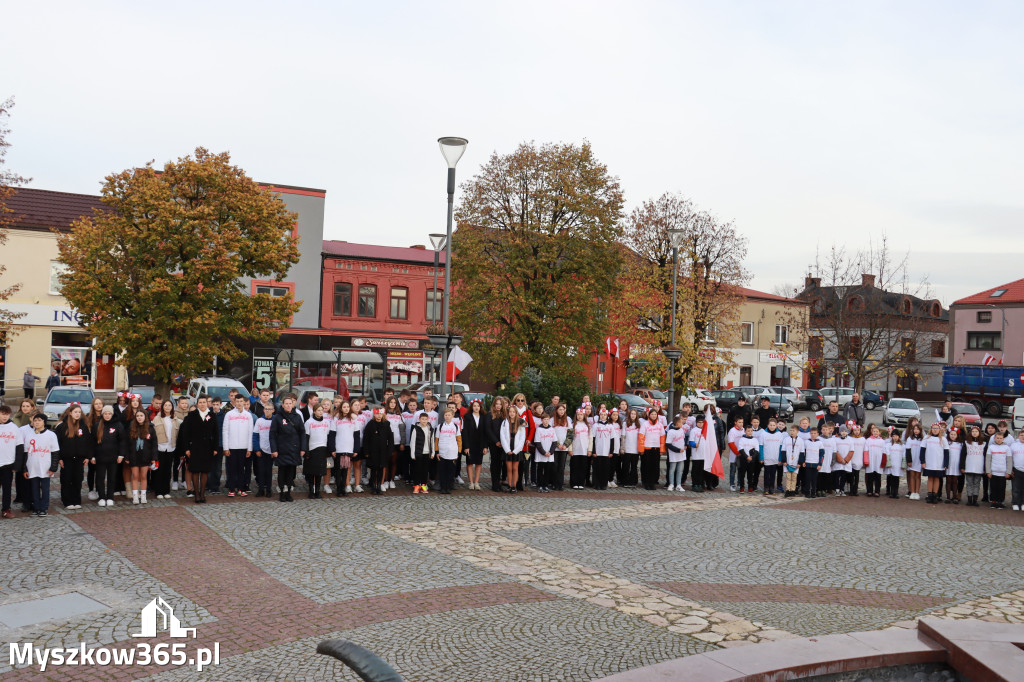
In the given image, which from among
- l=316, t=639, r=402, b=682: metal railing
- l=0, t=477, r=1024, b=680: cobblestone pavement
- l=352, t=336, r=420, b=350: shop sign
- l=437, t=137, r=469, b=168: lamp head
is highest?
l=437, t=137, r=469, b=168: lamp head

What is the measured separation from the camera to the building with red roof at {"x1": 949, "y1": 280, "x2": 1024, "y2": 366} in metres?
63.4

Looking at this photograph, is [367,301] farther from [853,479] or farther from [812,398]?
[853,479]

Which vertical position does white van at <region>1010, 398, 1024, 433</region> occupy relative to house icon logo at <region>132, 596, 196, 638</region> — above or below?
above

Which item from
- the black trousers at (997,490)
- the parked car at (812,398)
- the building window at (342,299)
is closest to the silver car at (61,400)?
the building window at (342,299)

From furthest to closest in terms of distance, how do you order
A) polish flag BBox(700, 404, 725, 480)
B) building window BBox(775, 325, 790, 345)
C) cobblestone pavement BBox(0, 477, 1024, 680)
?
1. building window BBox(775, 325, 790, 345)
2. polish flag BBox(700, 404, 725, 480)
3. cobblestone pavement BBox(0, 477, 1024, 680)

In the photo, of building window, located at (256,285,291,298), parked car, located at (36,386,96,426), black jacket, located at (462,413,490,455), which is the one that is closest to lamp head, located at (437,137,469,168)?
black jacket, located at (462,413,490,455)

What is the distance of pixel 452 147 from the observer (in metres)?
17.5

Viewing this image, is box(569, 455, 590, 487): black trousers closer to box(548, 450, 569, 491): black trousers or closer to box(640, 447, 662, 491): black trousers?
box(548, 450, 569, 491): black trousers

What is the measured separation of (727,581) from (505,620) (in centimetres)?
302

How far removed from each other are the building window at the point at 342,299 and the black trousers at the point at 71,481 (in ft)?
111

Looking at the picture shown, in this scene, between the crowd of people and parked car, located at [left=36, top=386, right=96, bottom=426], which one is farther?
parked car, located at [left=36, top=386, right=96, bottom=426]

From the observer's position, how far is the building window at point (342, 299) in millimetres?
46281

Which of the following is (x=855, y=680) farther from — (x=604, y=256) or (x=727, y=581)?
(x=604, y=256)

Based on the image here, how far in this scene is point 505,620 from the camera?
7.78 m
